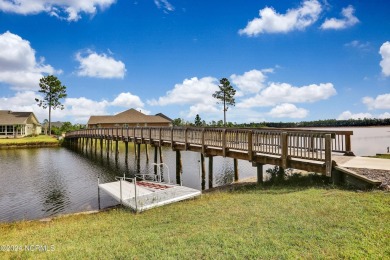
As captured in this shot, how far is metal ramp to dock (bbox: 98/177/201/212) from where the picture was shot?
11.1 metres

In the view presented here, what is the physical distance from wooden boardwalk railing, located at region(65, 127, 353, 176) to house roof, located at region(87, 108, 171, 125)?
52.1 m

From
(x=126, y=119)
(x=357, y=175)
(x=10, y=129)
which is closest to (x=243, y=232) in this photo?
(x=357, y=175)

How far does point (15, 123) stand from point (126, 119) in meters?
24.9

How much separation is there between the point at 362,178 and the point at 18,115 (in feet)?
245

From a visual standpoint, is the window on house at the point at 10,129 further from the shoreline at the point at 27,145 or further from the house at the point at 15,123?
the shoreline at the point at 27,145

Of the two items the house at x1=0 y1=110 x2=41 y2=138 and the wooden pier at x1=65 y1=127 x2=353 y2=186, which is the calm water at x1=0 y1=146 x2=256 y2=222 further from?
the house at x1=0 y1=110 x2=41 y2=138

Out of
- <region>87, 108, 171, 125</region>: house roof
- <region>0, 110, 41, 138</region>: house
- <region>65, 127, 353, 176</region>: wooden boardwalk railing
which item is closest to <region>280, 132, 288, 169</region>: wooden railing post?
<region>65, 127, 353, 176</region>: wooden boardwalk railing

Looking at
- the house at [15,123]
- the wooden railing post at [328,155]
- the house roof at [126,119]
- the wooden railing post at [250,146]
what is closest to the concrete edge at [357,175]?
the wooden railing post at [328,155]

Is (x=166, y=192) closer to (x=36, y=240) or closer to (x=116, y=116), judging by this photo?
(x=36, y=240)

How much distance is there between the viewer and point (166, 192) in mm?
12781

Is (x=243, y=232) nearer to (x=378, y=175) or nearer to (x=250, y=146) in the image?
(x=378, y=175)

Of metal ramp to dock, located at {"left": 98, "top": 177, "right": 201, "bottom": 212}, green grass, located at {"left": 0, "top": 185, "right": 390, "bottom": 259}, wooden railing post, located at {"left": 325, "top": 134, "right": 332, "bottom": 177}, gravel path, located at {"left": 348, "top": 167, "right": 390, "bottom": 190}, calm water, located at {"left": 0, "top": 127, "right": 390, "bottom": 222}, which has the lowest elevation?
calm water, located at {"left": 0, "top": 127, "right": 390, "bottom": 222}

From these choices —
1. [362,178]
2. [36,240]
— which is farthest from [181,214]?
[362,178]

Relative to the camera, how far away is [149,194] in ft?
41.2
